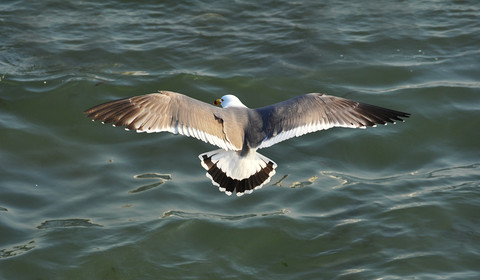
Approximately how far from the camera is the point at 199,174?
7129 mm

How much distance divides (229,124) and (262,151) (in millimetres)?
1563

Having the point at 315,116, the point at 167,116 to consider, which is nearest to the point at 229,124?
the point at 167,116

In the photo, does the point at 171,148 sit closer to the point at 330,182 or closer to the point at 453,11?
the point at 330,182

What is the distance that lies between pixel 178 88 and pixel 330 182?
8.38ft

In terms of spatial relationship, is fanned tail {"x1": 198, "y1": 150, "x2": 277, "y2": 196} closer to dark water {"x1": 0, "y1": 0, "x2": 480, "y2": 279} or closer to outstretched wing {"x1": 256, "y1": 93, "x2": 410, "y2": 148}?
outstretched wing {"x1": 256, "y1": 93, "x2": 410, "y2": 148}

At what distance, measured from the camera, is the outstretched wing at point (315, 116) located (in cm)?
614

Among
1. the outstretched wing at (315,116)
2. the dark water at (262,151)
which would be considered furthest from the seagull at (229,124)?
the dark water at (262,151)

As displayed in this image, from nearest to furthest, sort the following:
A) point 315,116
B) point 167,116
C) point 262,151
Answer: point 167,116, point 315,116, point 262,151

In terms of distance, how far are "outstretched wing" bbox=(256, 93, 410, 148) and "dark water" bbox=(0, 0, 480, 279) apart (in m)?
0.81

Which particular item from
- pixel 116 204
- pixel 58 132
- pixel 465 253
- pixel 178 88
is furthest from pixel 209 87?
pixel 465 253

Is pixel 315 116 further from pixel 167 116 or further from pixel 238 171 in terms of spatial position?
pixel 167 116

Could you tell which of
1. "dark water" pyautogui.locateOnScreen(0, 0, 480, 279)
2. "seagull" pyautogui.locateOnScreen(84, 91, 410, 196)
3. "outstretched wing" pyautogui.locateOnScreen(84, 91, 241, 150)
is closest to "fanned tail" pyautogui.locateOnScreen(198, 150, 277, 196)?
"seagull" pyautogui.locateOnScreen(84, 91, 410, 196)

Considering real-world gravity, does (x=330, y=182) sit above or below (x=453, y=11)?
below

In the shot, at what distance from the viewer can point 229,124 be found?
6035 millimetres
